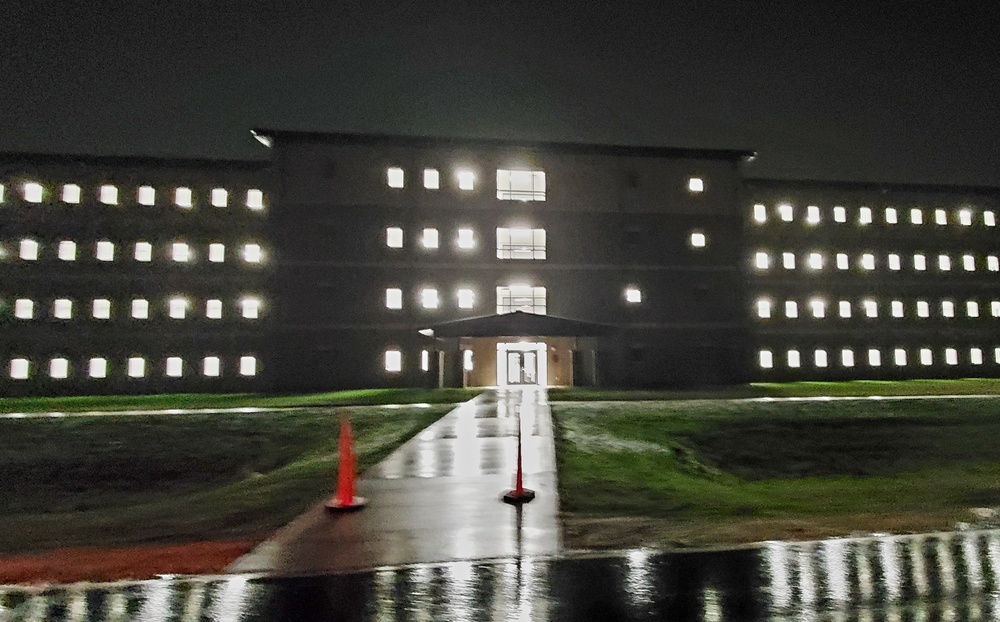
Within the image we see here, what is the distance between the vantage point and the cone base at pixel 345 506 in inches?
344

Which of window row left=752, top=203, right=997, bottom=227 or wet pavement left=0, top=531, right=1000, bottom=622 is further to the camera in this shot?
window row left=752, top=203, right=997, bottom=227

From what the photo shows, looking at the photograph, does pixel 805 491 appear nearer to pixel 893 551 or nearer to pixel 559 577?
pixel 893 551

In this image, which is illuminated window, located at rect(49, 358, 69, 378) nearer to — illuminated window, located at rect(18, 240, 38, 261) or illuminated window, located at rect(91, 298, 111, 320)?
illuminated window, located at rect(91, 298, 111, 320)

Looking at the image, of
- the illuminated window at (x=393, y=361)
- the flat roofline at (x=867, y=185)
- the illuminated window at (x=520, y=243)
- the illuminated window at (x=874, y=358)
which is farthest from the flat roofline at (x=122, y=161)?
the illuminated window at (x=874, y=358)

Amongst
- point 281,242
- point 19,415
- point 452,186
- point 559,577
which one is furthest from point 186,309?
point 559,577

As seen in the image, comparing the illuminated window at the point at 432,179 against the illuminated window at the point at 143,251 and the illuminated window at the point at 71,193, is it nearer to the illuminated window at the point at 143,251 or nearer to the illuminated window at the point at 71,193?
the illuminated window at the point at 143,251

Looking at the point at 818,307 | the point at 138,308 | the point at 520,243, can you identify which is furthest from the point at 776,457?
the point at 138,308

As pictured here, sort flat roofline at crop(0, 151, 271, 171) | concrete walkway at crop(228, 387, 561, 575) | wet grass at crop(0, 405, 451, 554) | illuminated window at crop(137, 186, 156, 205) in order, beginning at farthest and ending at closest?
illuminated window at crop(137, 186, 156, 205) → flat roofline at crop(0, 151, 271, 171) → wet grass at crop(0, 405, 451, 554) → concrete walkway at crop(228, 387, 561, 575)

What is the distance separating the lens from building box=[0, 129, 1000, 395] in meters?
37.4

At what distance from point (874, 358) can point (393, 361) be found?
34.0 m

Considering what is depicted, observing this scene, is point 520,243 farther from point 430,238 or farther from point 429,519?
point 429,519

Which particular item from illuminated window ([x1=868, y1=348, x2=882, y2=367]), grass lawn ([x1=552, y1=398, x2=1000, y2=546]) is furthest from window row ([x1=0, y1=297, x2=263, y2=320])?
illuminated window ([x1=868, y1=348, x2=882, y2=367])

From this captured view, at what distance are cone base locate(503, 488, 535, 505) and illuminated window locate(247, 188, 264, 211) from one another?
1390 inches

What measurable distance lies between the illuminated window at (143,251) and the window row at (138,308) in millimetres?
2543
